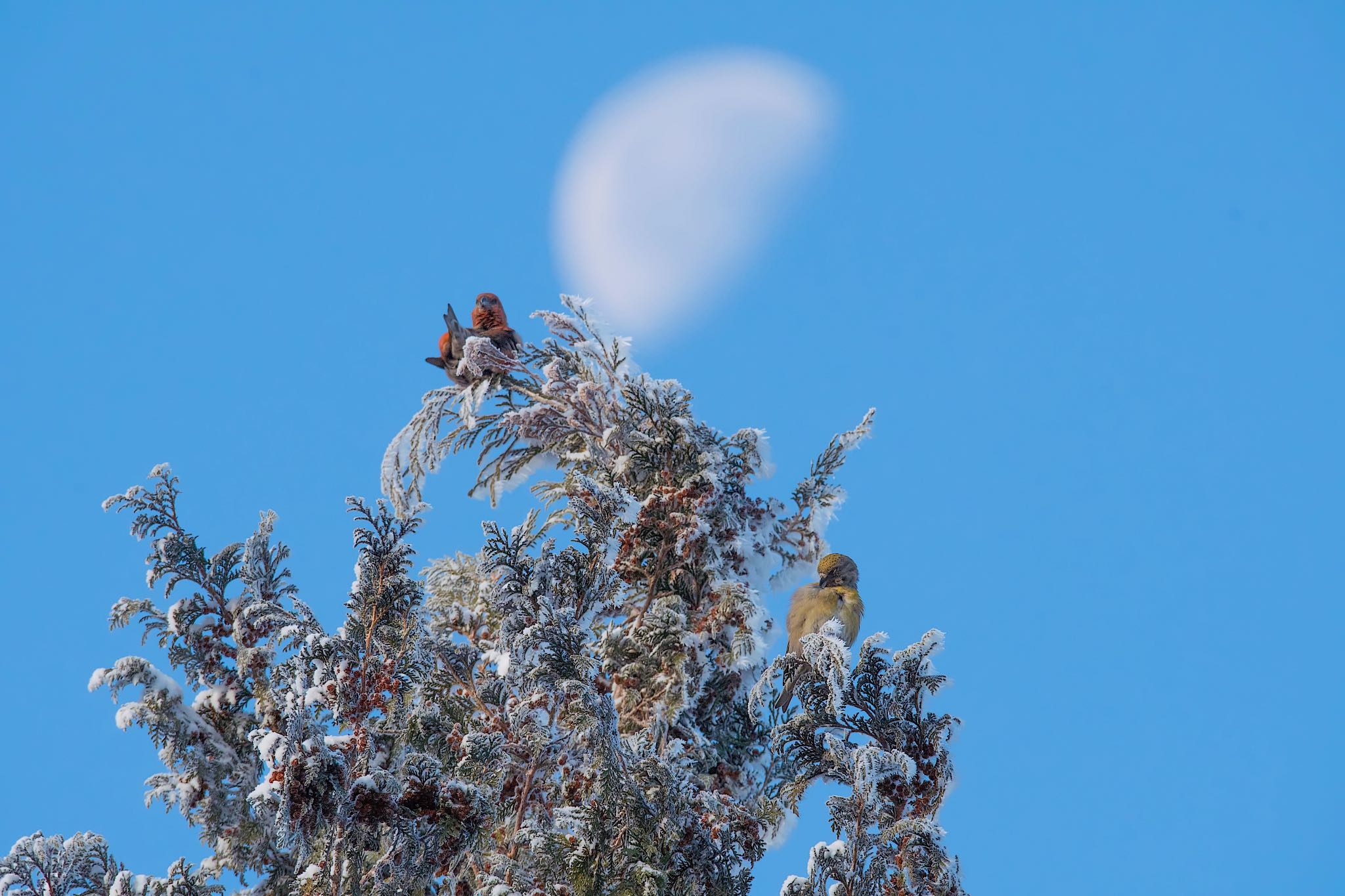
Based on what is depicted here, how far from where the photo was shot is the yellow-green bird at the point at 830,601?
7531 mm

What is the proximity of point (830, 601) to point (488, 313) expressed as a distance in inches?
143

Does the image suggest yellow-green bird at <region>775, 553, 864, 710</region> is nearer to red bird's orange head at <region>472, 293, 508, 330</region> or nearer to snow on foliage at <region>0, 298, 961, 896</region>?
snow on foliage at <region>0, 298, 961, 896</region>

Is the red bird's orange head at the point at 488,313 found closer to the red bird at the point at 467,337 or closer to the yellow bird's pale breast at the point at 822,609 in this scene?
the red bird at the point at 467,337

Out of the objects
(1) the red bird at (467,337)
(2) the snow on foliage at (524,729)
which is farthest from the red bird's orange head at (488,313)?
(2) the snow on foliage at (524,729)

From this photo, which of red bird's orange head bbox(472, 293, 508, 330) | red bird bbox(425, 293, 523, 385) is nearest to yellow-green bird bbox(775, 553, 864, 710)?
red bird bbox(425, 293, 523, 385)

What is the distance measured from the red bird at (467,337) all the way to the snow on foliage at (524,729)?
6.90 feet

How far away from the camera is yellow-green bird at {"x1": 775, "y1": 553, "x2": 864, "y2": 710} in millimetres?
7531

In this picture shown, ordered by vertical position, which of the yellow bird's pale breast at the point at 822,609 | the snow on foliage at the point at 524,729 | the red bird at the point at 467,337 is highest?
the red bird at the point at 467,337

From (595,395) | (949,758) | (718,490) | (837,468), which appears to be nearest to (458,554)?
(595,395)

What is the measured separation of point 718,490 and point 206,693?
9.79 feet

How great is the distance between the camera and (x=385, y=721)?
18.8 feet

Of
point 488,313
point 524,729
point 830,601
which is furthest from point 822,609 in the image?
point 488,313

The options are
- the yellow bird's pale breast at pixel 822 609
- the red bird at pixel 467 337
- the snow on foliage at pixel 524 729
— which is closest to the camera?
the snow on foliage at pixel 524 729

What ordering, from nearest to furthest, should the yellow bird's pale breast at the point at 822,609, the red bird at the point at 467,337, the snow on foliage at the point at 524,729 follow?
1. the snow on foliage at the point at 524,729
2. the yellow bird's pale breast at the point at 822,609
3. the red bird at the point at 467,337
